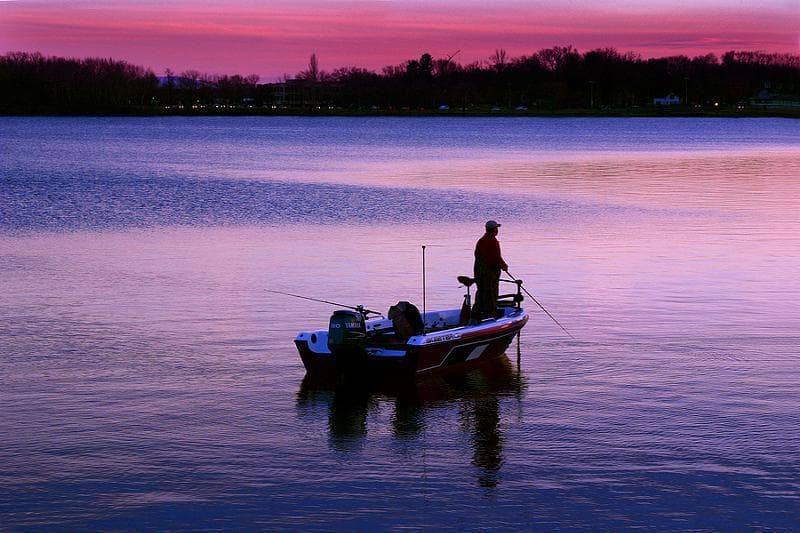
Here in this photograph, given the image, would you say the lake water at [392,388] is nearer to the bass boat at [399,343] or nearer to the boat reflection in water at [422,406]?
the boat reflection in water at [422,406]

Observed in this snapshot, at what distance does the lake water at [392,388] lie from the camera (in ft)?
46.1

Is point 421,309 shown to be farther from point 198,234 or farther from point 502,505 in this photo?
point 198,234

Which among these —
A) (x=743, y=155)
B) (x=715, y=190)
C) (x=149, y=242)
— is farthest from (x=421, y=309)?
(x=743, y=155)

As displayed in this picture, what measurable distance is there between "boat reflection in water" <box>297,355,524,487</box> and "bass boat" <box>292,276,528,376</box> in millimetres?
240

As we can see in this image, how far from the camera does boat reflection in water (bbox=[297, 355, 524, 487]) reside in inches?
645

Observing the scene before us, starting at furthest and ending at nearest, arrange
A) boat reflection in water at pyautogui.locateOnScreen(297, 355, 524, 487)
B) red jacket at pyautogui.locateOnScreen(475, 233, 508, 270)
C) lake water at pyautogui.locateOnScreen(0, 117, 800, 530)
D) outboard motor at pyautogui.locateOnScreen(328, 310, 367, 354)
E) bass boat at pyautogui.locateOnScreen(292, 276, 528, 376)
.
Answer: red jacket at pyautogui.locateOnScreen(475, 233, 508, 270) < bass boat at pyautogui.locateOnScreen(292, 276, 528, 376) < outboard motor at pyautogui.locateOnScreen(328, 310, 367, 354) < boat reflection in water at pyautogui.locateOnScreen(297, 355, 524, 487) < lake water at pyautogui.locateOnScreen(0, 117, 800, 530)

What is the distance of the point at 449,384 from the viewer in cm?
1981

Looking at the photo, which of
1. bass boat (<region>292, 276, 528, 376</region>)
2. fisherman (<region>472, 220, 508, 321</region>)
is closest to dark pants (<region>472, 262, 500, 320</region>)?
fisherman (<region>472, 220, 508, 321</region>)

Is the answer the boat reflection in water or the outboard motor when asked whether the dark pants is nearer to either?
the boat reflection in water

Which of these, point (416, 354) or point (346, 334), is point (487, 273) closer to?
point (416, 354)

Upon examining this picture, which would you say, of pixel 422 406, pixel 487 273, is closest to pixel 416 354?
pixel 422 406

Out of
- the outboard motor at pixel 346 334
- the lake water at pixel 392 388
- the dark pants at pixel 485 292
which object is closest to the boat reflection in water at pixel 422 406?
the lake water at pixel 392 388

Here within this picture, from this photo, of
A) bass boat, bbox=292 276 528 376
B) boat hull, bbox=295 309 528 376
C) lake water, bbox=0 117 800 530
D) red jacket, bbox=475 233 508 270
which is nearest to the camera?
lake water, bbox=0 117 800 530

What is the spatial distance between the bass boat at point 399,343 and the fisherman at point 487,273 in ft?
1.25
